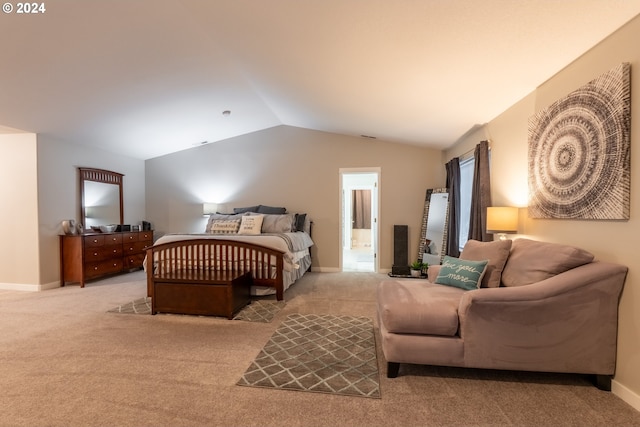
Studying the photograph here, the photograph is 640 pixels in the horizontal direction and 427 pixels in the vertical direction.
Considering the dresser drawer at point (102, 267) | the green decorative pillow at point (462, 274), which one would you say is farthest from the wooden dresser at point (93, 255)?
the green decorative pillow at point (462, 274)

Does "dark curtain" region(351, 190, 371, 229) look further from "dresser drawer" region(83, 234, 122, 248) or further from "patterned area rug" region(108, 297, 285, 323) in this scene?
"dresser drawer" region(83, 234, 122, 248)

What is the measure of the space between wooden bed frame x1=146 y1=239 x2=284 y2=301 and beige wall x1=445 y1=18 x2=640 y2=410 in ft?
9.00

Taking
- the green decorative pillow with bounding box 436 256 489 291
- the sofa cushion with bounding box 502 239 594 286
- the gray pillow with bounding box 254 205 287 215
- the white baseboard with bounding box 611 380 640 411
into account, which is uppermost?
the gray pillow with bounding box 254 205 287 215

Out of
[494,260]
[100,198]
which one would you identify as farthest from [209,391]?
[100,198]

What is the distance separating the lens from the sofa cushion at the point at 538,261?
1860mm

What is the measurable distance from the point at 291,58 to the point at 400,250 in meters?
3.63

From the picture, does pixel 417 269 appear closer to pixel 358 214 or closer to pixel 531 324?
pixel 531 324

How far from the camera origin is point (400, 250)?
16.9ft

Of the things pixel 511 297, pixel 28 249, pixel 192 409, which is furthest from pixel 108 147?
pixel 511 297

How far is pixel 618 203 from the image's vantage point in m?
1.75

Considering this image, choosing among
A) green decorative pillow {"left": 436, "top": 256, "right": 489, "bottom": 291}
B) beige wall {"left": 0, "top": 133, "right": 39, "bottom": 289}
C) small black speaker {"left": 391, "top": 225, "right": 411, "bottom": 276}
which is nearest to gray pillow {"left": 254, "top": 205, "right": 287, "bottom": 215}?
small black speaker {"left": 391, "top": 225, "right": 411, "bottom": 276}

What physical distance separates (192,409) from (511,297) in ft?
6.64

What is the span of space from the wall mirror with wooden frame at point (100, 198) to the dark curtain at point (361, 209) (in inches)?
247

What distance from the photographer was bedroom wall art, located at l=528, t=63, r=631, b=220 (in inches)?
68.4
